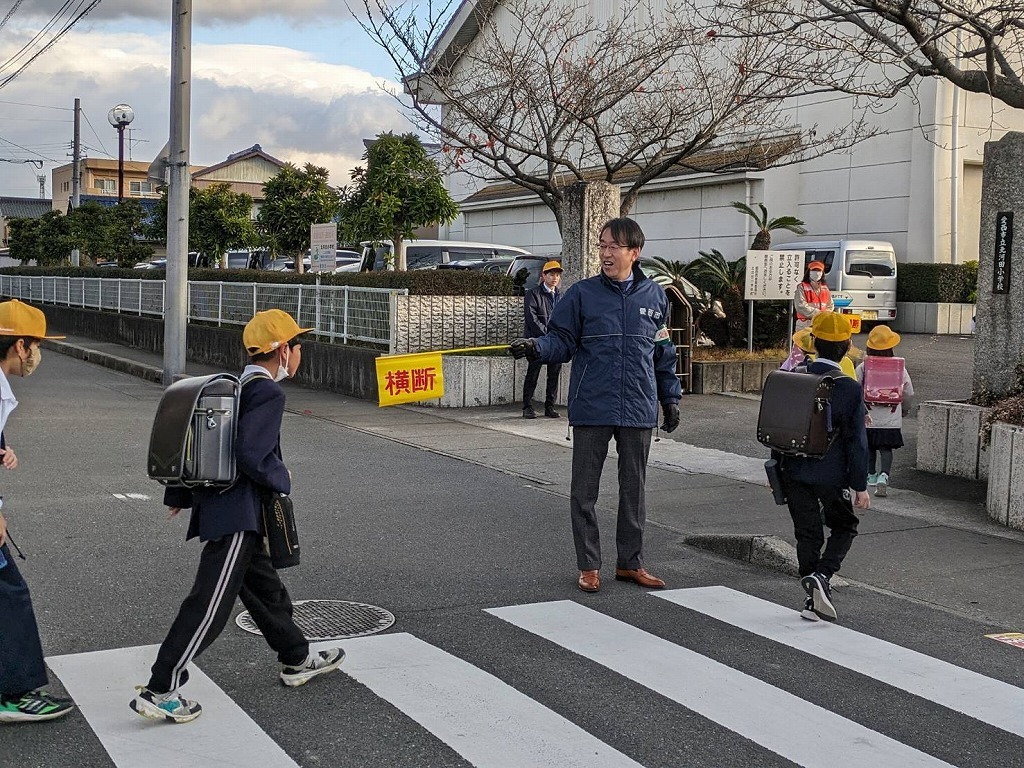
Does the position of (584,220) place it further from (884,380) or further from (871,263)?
(871,263)

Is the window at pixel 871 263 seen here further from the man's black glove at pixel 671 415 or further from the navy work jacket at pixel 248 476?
the navy work jacket at pixel 248 476

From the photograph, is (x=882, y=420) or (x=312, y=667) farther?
(x=882, y=420)

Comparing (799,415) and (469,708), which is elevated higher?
(799,415)

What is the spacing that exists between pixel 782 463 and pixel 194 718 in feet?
10.5

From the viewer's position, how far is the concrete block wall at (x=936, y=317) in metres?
24.0

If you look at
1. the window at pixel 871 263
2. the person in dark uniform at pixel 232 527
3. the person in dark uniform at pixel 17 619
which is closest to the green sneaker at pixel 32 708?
the person in dark uniform at pixel 17 619

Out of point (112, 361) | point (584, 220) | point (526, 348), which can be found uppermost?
point (584, 220)

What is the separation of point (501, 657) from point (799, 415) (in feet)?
6.23

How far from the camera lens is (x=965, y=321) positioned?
2450cm

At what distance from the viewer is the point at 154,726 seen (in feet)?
14.2

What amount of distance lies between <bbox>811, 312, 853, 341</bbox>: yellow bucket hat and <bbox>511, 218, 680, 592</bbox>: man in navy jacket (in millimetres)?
903

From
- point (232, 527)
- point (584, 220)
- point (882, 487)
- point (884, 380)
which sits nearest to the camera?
point (232, 527)

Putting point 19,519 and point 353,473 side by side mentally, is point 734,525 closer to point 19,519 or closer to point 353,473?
Answer: point 353,473

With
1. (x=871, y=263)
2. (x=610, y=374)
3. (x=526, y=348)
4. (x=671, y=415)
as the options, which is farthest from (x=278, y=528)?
(x=871, y=263)
